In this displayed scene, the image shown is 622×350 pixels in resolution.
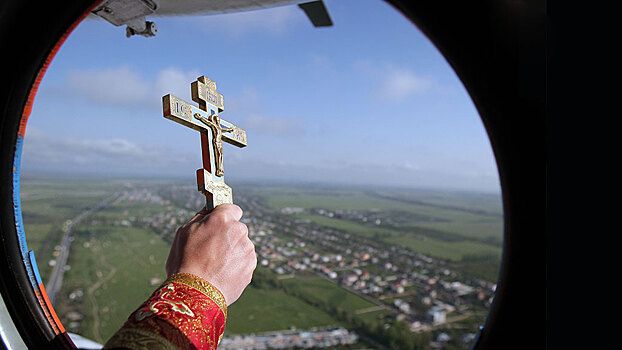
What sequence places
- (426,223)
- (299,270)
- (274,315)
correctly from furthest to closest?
(426,223) → (299,270) → (274,315)

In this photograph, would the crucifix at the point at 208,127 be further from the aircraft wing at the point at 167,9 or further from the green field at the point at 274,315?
the green field at the point at 274,315

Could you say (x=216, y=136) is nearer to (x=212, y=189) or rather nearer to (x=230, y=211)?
(x=212, y=189)

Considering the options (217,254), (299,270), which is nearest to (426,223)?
(299,270)

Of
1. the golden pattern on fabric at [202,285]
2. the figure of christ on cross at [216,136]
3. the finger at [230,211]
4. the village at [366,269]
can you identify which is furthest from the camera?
the village at [366,269]

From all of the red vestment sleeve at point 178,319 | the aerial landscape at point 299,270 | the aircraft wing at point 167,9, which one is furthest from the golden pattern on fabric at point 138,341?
the aerial landscape at point 299,270

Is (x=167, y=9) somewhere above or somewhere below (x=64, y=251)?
above

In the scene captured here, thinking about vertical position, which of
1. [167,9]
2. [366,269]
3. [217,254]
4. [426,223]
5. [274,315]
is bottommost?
[274,315]
